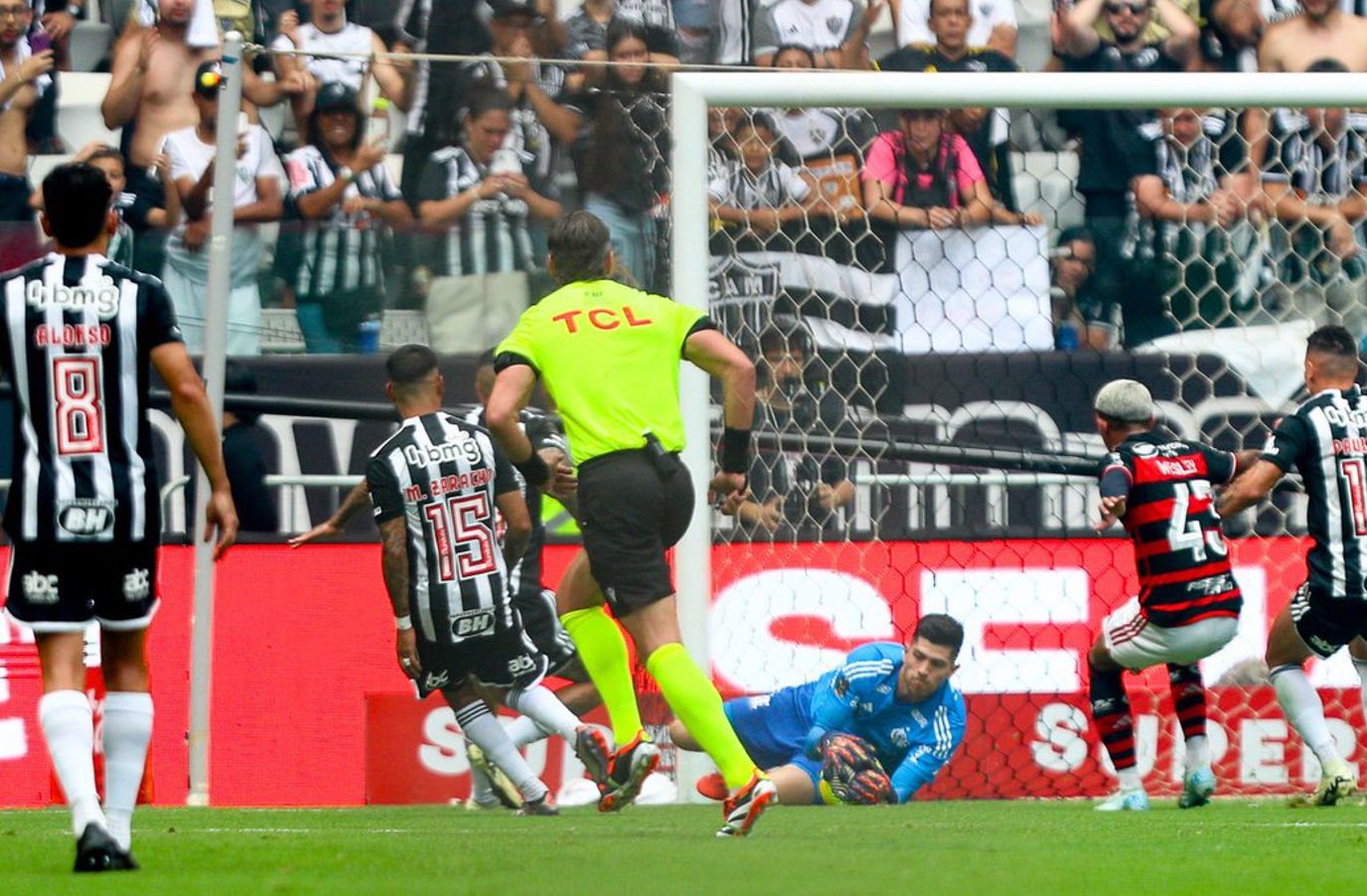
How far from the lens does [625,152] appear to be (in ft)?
29.3

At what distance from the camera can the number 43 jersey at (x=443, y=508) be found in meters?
7.60

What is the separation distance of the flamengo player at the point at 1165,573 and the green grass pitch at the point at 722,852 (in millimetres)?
296

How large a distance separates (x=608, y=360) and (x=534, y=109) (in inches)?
123

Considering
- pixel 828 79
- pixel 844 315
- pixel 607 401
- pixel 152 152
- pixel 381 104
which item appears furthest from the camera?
pixel 152 152

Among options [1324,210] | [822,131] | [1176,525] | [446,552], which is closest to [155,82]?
[822,131]

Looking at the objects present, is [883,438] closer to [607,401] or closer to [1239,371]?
[1239,371]

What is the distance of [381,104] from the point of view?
999 centimetres

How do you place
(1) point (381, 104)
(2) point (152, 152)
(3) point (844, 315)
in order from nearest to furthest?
(3) point (844, 315) < (1) point (381, 104) < (2) point (152, 152)

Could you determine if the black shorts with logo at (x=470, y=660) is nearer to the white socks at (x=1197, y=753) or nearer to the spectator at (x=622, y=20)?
the white socks at (x=1197, y=753)

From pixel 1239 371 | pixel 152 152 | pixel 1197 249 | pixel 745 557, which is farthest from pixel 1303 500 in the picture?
pixel 152 152

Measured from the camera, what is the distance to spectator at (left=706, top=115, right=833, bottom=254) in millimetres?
8984

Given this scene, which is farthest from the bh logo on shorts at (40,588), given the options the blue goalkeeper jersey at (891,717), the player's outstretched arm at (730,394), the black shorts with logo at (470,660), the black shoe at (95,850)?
the blue goalkeeper jersey at (891,717)

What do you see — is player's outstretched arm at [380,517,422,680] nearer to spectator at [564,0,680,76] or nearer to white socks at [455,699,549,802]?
white socks at [455,699,549,802]

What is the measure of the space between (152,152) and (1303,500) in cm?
633
